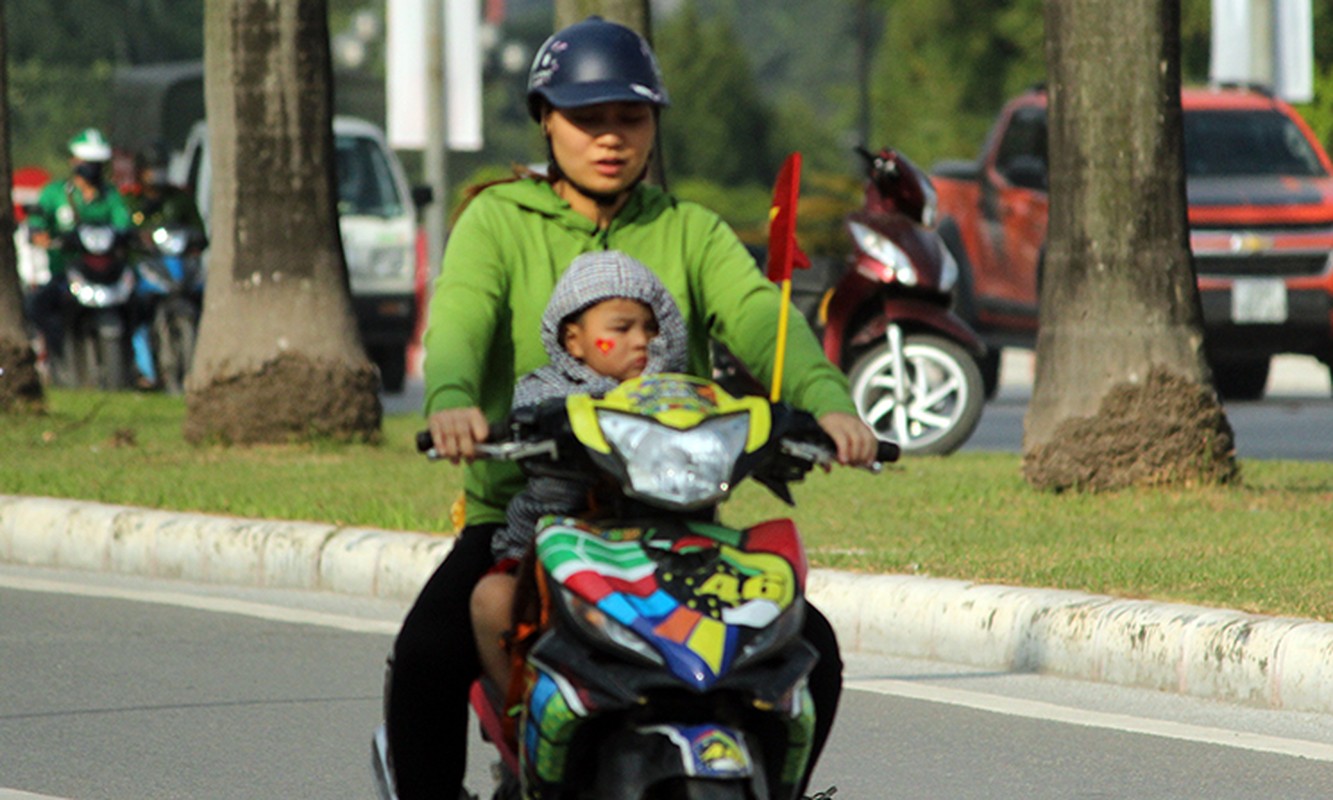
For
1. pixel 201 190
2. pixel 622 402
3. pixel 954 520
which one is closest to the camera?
pixel 622 402

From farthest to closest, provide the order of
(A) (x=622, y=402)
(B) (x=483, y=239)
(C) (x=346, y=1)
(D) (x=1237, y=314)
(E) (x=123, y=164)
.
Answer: (C) (x=346, y=1), (E) (x=123, y=164), (D) (x=1237, y=314), (B) (x=483, y=239), (A) (x=622, y=402)

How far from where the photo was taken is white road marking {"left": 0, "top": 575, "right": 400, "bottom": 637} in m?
8.59

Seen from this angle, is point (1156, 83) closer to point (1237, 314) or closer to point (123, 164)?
point (1237, 314)

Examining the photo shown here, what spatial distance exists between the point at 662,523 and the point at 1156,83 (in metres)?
6.73

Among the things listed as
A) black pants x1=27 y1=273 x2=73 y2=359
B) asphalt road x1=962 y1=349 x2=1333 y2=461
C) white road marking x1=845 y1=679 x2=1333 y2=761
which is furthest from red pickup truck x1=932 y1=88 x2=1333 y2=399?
white road marking x1=845 y1=679 x2=1333 y2=761

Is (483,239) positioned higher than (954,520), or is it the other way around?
(483,239)

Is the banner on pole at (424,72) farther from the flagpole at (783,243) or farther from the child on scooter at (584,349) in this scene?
the child on scooter at (584,349)

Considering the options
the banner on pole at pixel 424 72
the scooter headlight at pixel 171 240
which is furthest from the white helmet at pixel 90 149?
the banner on pole at pixel 424 72

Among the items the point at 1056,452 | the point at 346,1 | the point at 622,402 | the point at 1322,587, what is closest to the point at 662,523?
the point at 622,402

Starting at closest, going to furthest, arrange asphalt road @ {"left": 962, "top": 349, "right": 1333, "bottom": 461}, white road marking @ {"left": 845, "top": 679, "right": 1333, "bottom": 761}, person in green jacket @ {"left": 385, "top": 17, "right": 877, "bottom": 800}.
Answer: person in green jacket @ {"left": 385, "top": 17, "right": 877, "bottom": 800} → white road marking @ {"left": 845, "top": 679, "right": 1333, "bottom": 761} → asphalt road @ {"left": 962, "top": 349, "right": 1333, "bottom": 461}

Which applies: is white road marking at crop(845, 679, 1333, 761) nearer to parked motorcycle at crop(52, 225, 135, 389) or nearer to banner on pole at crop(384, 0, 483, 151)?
parked motorcycle at crop(52, 225, 135, 389)

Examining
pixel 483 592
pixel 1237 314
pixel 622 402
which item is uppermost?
pixel 622 402

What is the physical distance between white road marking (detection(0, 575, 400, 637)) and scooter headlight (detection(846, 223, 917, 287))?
16.1 feet

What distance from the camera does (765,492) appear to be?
1077cm
